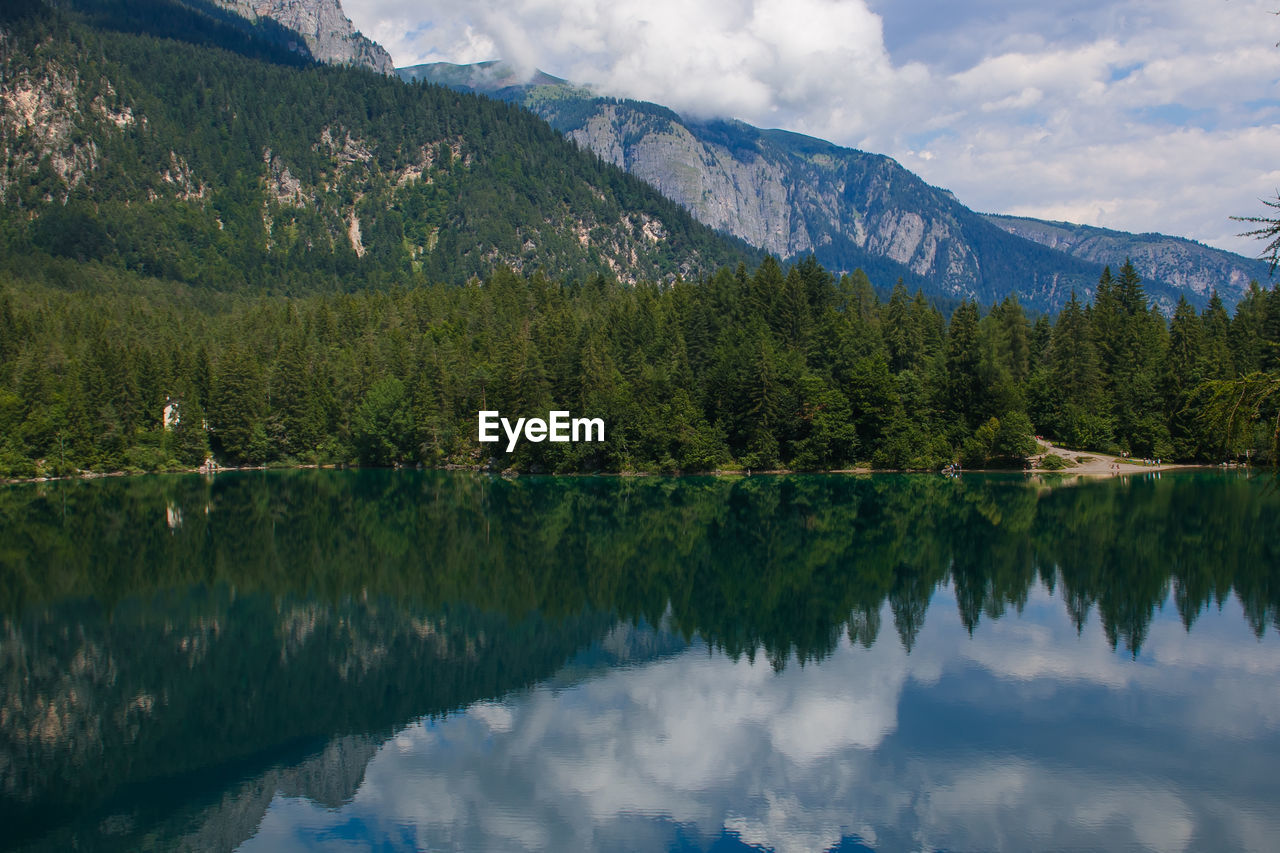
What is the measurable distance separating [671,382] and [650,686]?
69.6m

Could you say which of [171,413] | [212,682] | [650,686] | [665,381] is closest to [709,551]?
[650,686]

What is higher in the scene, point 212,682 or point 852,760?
point 852,760

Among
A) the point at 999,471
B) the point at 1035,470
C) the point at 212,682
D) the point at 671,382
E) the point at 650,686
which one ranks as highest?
the point at 671,382

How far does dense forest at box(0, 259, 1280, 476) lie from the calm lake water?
35.0m

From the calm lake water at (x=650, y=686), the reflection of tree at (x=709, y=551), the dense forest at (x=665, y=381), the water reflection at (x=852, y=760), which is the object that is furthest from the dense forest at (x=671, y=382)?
the water reflection at (x=852, y=760)

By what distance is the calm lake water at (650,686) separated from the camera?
789 inches

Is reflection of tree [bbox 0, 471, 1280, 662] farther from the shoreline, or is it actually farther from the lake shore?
the lake shore

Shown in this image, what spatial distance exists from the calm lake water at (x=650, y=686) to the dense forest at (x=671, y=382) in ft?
115

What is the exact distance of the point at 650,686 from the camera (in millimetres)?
28609

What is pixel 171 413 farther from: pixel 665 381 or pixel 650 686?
pixel 650 686

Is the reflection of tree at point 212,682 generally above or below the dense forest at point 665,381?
below

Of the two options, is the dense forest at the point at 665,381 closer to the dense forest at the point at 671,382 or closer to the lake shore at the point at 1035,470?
the dense forest at the point at 671,382

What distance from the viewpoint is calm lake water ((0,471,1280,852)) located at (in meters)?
20.0

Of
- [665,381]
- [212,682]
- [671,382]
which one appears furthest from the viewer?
[671,382]
